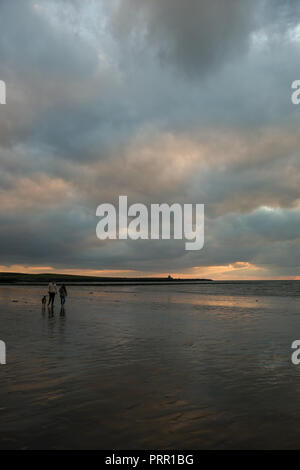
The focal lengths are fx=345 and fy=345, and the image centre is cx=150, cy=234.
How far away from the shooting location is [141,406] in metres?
8.23

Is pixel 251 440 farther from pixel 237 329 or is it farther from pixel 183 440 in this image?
pixel 237 329

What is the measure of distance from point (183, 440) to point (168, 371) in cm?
491

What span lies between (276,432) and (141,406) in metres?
3.05

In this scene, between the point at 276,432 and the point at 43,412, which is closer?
the point at 276,432

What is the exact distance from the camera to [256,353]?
14.2 meters

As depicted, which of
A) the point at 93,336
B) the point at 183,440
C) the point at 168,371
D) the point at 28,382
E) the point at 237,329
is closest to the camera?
the point at 183,440

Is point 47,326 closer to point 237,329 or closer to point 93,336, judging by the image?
point 93,336

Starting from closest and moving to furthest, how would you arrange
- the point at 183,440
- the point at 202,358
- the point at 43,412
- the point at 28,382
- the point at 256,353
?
the point at 183,440 → the point at 43,412 → the point at 28,382 → the point at 202,358 → the point at 256,353

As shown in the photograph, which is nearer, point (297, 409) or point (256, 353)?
point (297, 409)
